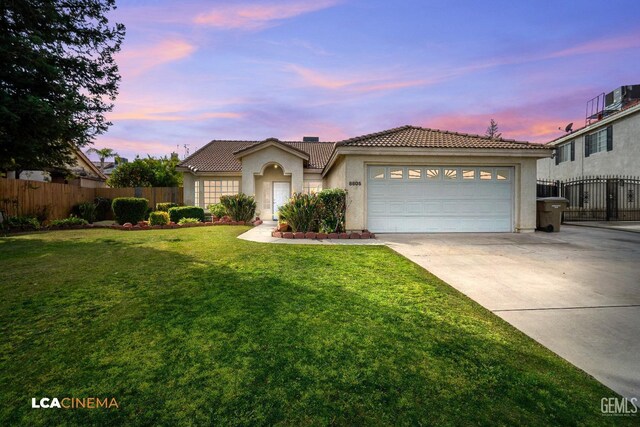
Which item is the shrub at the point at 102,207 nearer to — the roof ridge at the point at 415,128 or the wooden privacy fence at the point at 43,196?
the wooden privacy fence at the point at 43,196

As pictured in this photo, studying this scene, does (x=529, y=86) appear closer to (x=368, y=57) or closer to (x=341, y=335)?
(x=368, y=57)

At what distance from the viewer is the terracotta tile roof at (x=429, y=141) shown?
1083 cm

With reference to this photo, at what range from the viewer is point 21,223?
12039 millimetres

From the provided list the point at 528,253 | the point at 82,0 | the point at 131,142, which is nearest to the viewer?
the point at 528,253

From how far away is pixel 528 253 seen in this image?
7168 mm

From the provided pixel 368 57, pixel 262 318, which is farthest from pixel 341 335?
pixel 368 57

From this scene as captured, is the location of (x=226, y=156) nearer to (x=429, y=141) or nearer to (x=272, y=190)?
(x=272, y=190)

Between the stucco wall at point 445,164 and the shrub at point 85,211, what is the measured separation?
15.0 meters

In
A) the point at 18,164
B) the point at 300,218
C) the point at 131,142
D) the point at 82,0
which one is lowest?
the point at 300,218

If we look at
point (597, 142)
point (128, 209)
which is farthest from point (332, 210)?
point (597, 142)

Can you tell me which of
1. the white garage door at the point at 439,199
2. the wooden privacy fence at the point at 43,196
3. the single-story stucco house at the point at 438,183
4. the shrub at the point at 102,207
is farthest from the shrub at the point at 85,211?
the white garage door at the point at 439,199

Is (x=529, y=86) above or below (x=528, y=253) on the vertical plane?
above

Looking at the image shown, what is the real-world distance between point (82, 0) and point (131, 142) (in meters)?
16.2

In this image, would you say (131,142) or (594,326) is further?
(131,142)
